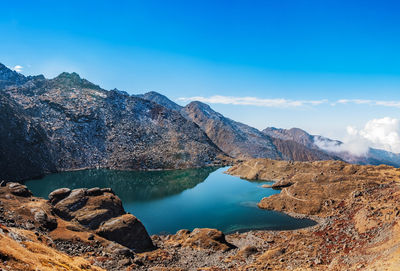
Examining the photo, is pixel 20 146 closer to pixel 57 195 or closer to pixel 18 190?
pixel 18 190

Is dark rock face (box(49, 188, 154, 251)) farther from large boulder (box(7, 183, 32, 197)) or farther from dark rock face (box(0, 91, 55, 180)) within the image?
dark rock face (box(0, 91, 55, 180))

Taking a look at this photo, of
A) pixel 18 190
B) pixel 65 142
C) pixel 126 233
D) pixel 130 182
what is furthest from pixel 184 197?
pixel 65 142

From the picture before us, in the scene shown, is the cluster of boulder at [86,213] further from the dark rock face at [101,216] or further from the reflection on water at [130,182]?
the reflection on water at [130,182]

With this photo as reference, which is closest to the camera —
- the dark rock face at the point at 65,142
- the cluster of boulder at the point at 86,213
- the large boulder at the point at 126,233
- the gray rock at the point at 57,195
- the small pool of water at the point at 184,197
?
the cluster of boulder at the point at 86,213

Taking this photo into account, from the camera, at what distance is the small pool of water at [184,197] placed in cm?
6981

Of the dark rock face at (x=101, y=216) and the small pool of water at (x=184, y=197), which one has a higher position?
the dark rock face at (x=101, y=216)

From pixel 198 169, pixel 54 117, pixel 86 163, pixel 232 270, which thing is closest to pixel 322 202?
pixel 232 270

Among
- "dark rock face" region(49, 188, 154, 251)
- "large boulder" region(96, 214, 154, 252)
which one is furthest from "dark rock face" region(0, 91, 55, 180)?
"large boulder" region(96, 214, 154, 252)

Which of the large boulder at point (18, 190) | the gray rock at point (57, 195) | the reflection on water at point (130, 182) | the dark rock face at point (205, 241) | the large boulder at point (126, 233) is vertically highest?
the large boulder at point (18, 190)

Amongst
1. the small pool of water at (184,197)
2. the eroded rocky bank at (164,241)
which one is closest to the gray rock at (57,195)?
the eroded rocky bank at (164,241)

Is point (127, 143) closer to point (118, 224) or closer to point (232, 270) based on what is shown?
point (118, 224)

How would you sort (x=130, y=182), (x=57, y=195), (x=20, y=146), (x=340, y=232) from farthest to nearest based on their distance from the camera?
(x=20, y=146)
(x=130, y=182)
(x=57, y=195)
(x=340, y=232)

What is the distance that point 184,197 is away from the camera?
343 feet

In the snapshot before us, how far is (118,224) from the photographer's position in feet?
149
